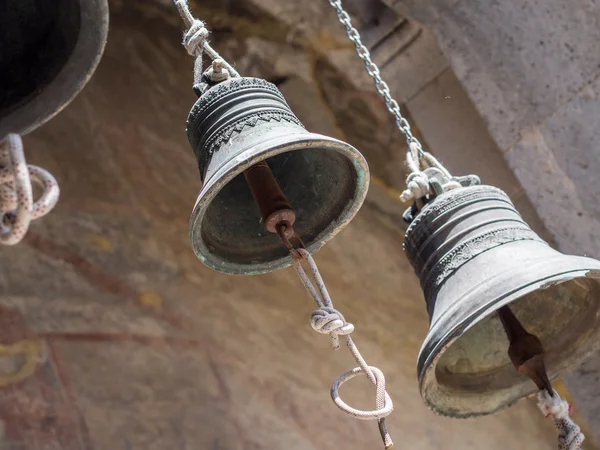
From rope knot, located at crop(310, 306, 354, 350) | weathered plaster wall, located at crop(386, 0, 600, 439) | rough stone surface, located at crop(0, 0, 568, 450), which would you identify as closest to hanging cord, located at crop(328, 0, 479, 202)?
rope knot, located at crop(310, 306, 354, 350)

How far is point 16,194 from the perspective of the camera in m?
1.20

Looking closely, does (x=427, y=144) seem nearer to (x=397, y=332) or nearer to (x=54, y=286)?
(x=397, y=332)

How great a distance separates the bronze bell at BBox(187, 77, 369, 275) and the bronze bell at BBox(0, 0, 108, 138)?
25 centimetres

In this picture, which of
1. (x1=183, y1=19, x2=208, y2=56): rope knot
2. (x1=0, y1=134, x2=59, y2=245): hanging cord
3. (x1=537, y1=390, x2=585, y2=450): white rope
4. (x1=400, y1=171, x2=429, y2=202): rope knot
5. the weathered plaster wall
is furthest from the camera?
the weathered plaster wall

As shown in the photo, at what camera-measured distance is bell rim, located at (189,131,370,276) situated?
1.32m

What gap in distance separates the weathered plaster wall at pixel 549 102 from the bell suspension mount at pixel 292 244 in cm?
107

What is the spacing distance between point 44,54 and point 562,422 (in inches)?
46.4

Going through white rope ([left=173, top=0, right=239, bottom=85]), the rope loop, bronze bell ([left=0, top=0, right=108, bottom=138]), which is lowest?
the rope loop

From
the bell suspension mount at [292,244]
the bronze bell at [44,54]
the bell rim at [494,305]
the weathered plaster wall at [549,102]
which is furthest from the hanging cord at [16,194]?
the weathered plaster wall at [549,102]

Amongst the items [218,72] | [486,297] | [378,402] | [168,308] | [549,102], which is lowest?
[168,308]

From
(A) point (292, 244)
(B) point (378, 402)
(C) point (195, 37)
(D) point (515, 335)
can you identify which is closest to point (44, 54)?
(C) point (195, 37)

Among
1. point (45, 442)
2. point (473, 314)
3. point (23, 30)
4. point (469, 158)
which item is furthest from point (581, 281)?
point (45, 442)

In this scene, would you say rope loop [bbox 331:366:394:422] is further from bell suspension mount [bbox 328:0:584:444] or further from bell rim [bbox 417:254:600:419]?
bell suspension mount [bbox 328:0:584:444]

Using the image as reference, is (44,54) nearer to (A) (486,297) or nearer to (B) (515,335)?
(A) (486,297)
